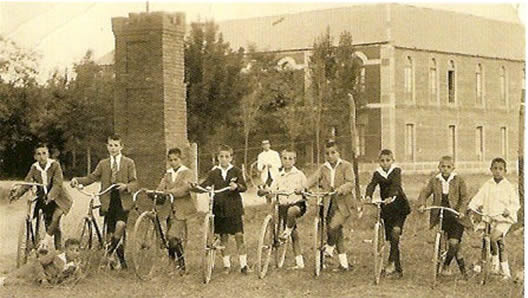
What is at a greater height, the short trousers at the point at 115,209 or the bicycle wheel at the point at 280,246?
the short trousers at the point at 115,209

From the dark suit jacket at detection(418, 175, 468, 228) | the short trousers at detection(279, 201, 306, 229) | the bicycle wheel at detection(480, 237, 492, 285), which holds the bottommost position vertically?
the bicycle wheel at detection(480, 237, 492, 285)

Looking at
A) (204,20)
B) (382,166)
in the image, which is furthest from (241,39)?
(382,166)

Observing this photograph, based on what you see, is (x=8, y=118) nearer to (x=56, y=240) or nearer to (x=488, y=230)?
(x=56, y=240)

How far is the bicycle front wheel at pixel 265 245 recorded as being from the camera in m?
5.23

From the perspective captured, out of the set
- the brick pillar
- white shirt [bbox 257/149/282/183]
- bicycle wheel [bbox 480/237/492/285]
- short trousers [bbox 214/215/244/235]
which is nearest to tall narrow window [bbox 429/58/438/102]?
white shirt [bbox 257/149/282/183]

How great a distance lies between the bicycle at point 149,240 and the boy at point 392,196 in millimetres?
1632

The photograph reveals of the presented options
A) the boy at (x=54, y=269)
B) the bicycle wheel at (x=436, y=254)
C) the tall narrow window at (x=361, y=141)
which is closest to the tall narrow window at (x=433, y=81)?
the tall narrow window at (x=361, y=141)

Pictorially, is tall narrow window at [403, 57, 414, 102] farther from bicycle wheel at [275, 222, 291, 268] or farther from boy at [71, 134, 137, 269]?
boy at [71, 134, 137, 269]

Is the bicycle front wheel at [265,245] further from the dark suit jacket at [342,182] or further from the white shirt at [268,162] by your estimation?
the white shirt at [268,162]

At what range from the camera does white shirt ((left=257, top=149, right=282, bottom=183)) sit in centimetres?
777

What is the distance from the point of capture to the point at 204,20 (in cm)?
596

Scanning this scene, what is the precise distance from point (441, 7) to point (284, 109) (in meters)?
2.23

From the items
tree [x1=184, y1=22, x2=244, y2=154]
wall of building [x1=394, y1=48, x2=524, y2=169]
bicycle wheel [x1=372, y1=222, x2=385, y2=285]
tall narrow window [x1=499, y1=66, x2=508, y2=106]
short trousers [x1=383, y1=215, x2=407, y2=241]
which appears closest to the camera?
bicycle wheel [x1=372, y1=222, x2=385, y2=285]

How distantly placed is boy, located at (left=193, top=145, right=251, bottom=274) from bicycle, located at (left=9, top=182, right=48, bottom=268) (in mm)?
1328
